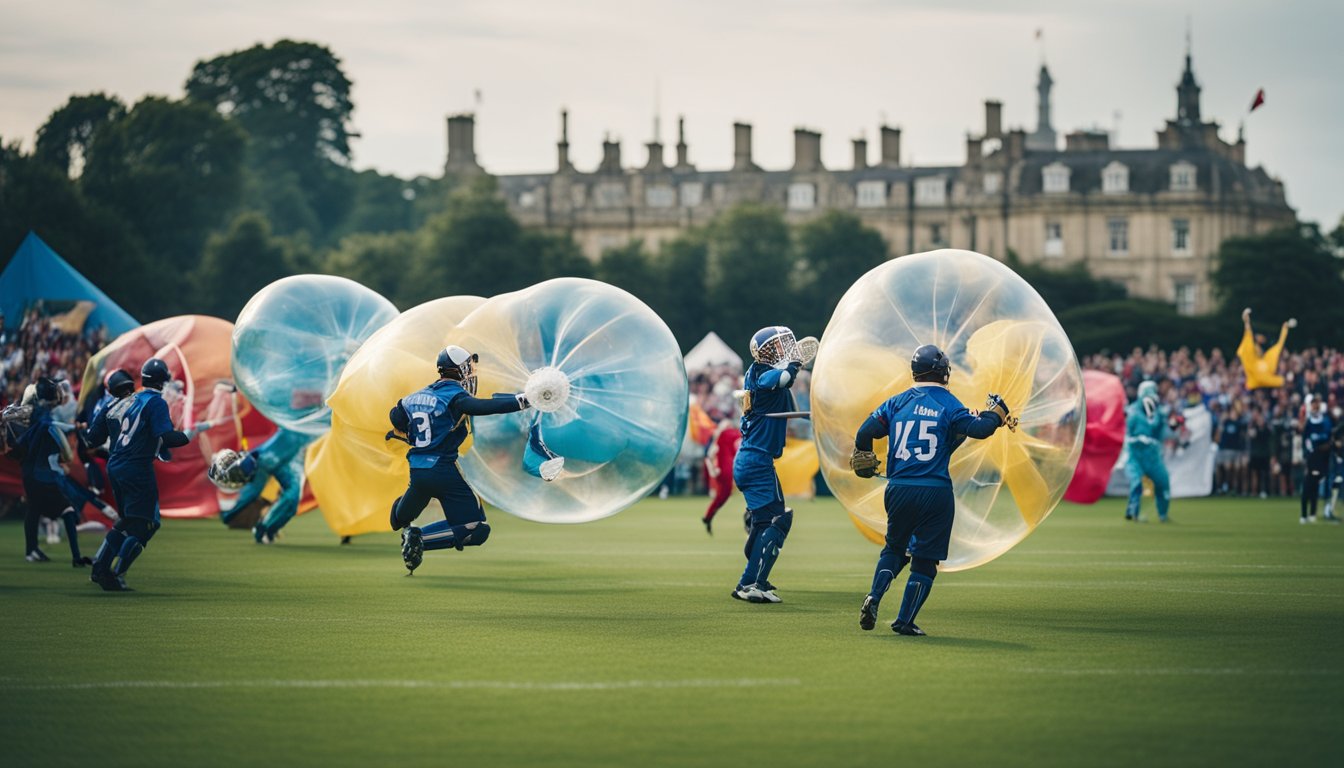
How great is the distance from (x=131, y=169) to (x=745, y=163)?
157 ft

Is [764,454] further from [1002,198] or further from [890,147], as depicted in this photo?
[890,147]

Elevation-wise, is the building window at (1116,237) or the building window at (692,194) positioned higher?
the building window at (692,194)

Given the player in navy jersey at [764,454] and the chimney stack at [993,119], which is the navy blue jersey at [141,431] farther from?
the chimney stack at [993,119]

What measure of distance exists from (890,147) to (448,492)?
343 feet

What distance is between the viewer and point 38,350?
2614 cm

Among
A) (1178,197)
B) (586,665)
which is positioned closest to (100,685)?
(586,665)

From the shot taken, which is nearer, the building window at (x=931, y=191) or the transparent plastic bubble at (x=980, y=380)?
the transparent plastic bubble at (x=980, y=380)

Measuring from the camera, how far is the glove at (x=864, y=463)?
488 inches

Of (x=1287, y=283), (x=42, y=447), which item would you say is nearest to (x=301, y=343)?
(x=42, y=447)

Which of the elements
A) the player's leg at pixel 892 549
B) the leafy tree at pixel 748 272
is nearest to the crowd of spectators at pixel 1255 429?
the player's leg at pixel 892 549

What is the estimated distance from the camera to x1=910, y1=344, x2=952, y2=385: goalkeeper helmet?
12.3 metres

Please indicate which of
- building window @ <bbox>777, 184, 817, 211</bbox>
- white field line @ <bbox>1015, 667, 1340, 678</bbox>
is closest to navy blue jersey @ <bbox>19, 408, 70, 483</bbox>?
white field line @ <bbox>1015, 667, 1340, 678</bbox>

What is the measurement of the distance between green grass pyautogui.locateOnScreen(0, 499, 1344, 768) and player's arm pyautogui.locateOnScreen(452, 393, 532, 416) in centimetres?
150

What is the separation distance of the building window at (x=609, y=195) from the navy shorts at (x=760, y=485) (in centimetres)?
10213
